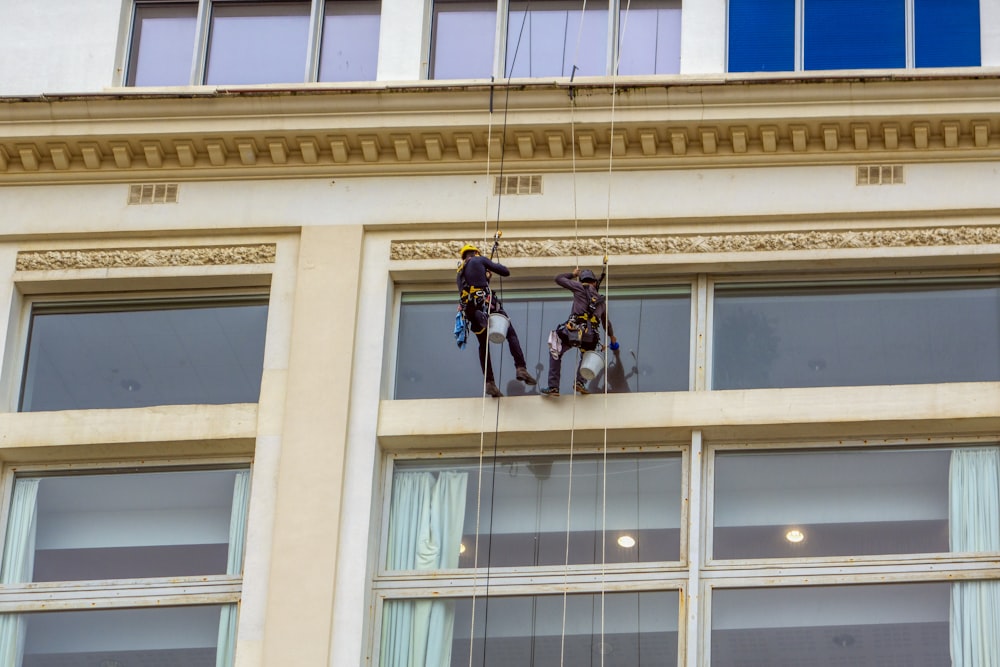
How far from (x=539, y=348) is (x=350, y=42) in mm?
3997

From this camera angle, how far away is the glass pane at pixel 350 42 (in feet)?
68.9

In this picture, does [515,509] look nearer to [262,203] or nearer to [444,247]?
[444,247]

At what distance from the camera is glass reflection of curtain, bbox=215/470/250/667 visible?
18109mm

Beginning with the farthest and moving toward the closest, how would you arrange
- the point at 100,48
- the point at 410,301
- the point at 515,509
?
the point at 100,48
the point at 410,301
the point at 515,509

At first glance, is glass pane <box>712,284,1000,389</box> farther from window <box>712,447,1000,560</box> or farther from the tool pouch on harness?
the tool pouch on harness

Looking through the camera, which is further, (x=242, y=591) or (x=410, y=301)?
(x=410, y=301)

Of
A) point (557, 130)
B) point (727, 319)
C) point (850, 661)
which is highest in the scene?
point (557, 130)

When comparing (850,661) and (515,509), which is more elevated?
(515,509)

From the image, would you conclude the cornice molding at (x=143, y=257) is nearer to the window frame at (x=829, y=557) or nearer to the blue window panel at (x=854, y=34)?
the window frame at (x=829, y=557)

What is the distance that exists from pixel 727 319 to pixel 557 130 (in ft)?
7.98

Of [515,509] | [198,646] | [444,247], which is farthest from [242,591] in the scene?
[444,247]

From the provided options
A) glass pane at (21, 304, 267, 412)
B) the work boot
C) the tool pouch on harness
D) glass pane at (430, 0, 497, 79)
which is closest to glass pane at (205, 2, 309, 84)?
glass pane at (430, 0, 497, 79)

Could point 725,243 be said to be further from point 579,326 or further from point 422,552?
point 422,552

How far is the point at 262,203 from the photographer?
20203 mm
